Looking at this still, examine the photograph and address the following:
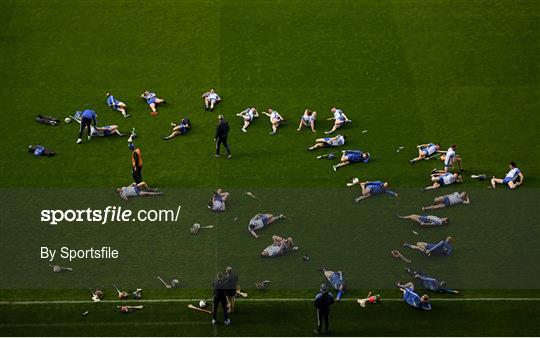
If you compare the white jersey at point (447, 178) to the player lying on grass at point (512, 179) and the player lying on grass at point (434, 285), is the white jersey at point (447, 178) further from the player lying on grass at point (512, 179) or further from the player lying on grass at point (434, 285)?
the player lying on grass at point (434, 285)

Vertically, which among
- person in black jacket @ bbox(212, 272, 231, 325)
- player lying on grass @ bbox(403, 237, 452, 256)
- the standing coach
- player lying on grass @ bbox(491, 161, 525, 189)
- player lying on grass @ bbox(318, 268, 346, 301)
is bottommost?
person in black jacket @ bbox(212, 272, 231, 325)

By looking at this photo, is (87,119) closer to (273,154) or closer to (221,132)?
(221,132)

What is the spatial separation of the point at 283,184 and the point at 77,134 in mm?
9124

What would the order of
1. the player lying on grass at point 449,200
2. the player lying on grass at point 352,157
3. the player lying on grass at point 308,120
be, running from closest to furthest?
the player lying on grass at point 449,200 < the player lying on grass at point 352,157 < the player lying on grass at point 308,120

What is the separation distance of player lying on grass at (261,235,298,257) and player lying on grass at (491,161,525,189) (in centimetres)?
887

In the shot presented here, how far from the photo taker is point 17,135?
40.7m

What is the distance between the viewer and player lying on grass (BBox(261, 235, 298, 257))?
34469 mm

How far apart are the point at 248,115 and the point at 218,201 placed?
6.01m

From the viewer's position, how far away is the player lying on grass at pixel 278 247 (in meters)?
34.5

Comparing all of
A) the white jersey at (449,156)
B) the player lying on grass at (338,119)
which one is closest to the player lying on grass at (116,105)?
the player lying on grass at (338,119)

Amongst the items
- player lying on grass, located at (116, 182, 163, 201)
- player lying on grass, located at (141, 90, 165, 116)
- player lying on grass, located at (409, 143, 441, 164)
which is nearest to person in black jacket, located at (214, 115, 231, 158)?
player lying on grass, located at (116, 182, 163, 201)

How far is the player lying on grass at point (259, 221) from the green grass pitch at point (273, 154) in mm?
329

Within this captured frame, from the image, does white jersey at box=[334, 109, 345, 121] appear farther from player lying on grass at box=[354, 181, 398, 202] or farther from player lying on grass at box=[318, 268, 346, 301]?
player lying on grass at box=[318, 268, 346, 301]

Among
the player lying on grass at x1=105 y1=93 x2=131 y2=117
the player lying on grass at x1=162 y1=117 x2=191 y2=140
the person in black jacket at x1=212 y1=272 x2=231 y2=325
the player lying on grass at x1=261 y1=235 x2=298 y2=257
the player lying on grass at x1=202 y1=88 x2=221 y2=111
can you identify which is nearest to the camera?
the person in black jacket at x1=212 y1=272 x2=231 y2=325
